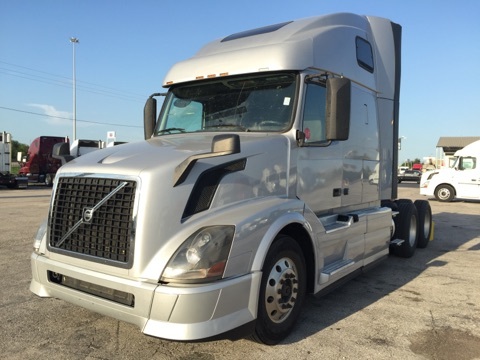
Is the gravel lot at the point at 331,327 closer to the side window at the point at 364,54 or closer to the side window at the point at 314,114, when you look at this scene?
the side window at the point at 314,114

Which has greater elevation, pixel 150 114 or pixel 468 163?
pixel 150 114

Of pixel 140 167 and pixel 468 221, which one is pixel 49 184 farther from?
pixel 140 167

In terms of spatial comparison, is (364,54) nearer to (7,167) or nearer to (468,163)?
(468,163)

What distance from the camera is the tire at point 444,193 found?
19344 mm

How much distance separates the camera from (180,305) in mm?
2750

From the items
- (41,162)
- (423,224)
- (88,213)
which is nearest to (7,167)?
(41,162)

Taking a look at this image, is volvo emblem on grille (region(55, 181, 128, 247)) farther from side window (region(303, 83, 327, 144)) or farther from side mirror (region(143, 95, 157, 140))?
side mirror (region(143, 95, 157, 140))

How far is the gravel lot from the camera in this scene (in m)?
3.36

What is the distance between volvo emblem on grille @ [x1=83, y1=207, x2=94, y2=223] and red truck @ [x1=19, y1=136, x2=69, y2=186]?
80.6 ft

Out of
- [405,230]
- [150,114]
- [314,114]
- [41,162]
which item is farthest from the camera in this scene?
[41,162]

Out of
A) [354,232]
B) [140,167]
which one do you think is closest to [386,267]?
[354,232]

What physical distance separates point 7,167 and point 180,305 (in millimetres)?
24045

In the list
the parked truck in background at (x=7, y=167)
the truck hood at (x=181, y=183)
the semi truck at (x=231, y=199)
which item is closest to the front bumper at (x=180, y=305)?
the semi truck at (x=231, y=199)

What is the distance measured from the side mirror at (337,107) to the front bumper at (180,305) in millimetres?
1558
